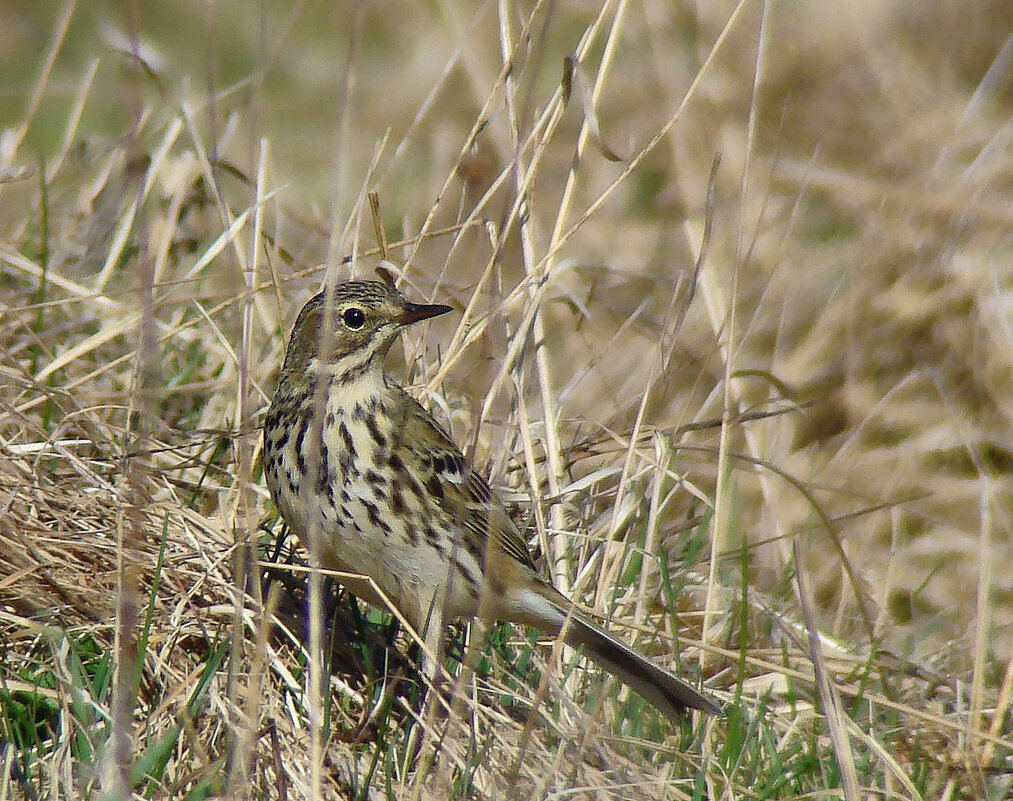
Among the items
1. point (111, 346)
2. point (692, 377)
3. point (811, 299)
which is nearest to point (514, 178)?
point (111, 346)

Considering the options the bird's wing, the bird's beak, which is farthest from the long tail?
the bird's beak

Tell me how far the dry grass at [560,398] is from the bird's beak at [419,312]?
229mm

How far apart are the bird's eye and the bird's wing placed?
28 cm

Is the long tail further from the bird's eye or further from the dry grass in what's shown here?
the bird's eye

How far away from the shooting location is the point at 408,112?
819 centimetres

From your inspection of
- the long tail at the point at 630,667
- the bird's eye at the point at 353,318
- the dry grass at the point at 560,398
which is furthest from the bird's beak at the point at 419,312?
the long tail at the point at 630,667

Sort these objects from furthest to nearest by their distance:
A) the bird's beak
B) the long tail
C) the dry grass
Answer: the bird's beak < the long tail < the dry grass

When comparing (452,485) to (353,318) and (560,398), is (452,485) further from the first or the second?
(560,398)

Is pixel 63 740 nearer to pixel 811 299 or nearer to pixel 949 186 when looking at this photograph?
pixel 811 299

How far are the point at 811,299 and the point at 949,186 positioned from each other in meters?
0.89

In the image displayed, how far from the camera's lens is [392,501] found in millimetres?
Result: 3627

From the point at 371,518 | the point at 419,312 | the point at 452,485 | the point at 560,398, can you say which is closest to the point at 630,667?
the point at 452,485

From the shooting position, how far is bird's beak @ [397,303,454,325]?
3721 millimetres

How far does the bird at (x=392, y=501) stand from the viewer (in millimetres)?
3555
